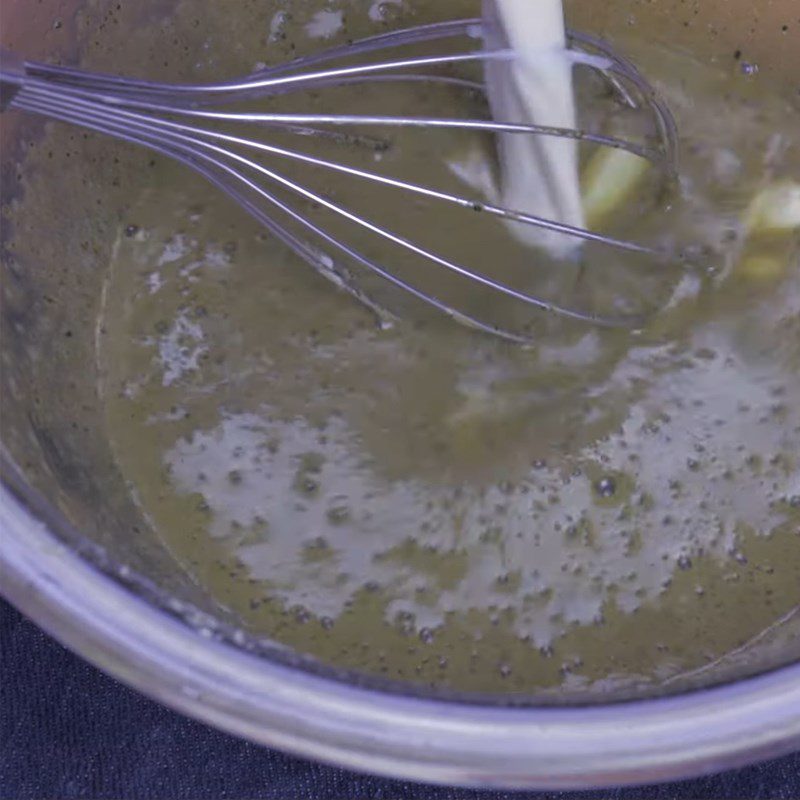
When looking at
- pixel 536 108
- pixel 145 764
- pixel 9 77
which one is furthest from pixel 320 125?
pixel 145 764

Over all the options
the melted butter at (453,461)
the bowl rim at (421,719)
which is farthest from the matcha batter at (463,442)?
the bowl rim at (421,719)

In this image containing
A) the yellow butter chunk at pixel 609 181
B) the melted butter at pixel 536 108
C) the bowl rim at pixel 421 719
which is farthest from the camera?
the yellow butter chunk at pixel 609 181

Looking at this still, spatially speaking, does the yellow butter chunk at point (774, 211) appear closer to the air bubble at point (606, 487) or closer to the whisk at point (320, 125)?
the whisk at point (320, 125)

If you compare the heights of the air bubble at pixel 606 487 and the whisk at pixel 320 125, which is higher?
the whisk at pixel 320 125

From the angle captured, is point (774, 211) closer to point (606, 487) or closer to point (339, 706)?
point (606, 487)

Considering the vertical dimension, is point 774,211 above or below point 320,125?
below

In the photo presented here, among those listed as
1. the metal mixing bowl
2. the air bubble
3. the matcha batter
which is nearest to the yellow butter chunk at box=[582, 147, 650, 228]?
the matcha batter

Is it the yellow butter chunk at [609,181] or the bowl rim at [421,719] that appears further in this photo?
the yellow butter chunk at [609,181]
